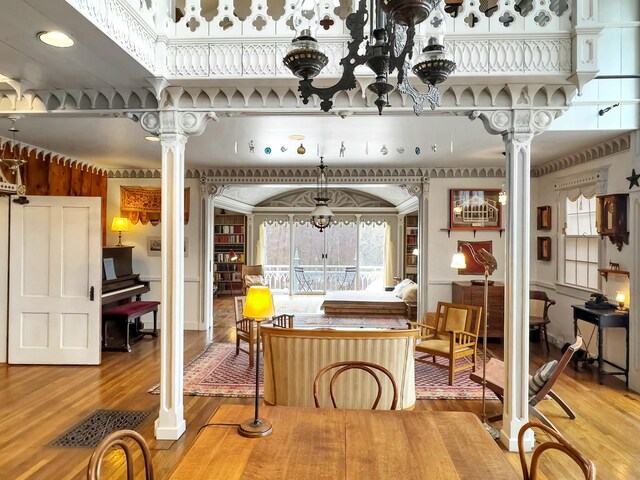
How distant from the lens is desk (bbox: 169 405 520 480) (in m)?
1.58

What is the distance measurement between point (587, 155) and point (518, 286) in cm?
325

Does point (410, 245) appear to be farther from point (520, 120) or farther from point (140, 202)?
point (520, 120)

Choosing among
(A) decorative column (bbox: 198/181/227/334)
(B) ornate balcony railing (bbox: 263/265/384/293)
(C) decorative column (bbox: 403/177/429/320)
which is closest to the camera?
(C) decorative column (bbox: 403/177/429/320)

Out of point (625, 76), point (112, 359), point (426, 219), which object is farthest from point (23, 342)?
point (625, 76)

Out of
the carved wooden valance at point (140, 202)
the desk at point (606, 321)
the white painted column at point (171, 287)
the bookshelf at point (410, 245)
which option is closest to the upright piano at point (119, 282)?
the carved wooden valance at point (140, 202)

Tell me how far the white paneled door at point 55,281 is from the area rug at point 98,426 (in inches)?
68.7

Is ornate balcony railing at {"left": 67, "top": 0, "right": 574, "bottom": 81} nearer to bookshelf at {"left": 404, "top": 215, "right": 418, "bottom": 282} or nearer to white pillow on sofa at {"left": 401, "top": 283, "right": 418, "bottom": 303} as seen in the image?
white pillow on sofa at {"left": 401, "top": 283, "right": 418, "bottom": 303}

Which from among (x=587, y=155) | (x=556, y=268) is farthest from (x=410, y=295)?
(x=587, y=155)

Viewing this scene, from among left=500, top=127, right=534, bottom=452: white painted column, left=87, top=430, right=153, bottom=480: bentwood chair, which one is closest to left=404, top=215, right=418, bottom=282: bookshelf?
left=500, top=127, right=534, bottom=452: white painted column

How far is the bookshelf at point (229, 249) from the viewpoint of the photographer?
41.0 ft

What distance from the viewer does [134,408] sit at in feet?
13.3

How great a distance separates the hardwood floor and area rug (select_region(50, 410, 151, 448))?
0.25 ft

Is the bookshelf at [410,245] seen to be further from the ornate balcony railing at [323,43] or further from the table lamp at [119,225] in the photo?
the ornate balcony railing at [323,43]

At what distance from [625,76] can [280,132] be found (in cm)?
357
